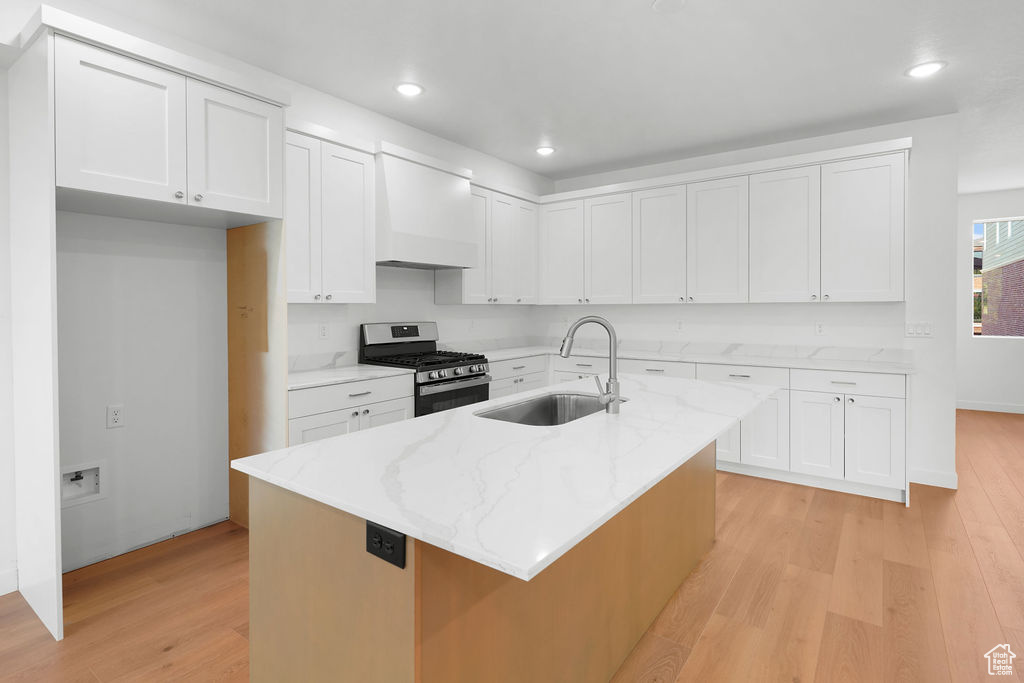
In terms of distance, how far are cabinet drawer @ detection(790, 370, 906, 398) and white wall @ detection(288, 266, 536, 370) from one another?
2.60 m

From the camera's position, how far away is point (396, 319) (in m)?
4.09

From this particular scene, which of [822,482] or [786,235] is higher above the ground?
[786,235]

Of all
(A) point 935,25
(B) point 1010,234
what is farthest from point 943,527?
(B) point 1010,234

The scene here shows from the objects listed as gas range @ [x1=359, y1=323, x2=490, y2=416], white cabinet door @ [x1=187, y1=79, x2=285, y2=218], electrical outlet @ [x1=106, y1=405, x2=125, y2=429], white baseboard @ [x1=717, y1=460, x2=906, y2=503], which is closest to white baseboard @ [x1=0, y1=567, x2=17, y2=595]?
electrical outlet @ [x1=106, y1=405, x2=125, y2=429]

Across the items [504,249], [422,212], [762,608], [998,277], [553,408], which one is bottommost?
[762,608]

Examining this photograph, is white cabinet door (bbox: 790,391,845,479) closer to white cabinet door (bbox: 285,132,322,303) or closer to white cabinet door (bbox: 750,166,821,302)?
white cabinet door (bbox: 750,166,821,302)

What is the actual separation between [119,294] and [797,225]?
4.39 m

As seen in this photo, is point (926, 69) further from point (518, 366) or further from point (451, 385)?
point (451, 385)

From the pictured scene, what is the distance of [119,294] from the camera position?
2.71m

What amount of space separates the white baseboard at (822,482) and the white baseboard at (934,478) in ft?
1.01

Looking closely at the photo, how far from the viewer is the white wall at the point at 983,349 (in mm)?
6184

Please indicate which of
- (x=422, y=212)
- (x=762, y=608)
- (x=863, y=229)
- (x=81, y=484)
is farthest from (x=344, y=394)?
(x=863, y=229)

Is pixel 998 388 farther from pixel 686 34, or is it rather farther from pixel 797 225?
pixel 686 34

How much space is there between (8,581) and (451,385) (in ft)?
7.89
